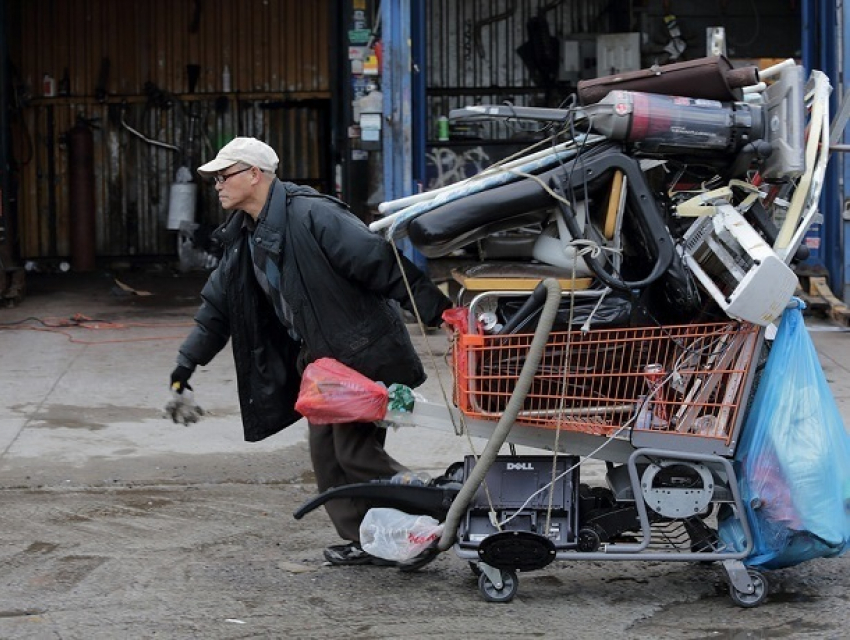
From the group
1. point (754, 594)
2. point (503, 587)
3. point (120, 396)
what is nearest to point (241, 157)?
point (503, 587)

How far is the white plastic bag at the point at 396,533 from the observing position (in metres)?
5.09

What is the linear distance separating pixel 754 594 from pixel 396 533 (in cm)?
131

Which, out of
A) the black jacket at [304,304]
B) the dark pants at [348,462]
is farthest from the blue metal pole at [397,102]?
the dark pants at [348,462]

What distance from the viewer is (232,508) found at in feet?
21.2

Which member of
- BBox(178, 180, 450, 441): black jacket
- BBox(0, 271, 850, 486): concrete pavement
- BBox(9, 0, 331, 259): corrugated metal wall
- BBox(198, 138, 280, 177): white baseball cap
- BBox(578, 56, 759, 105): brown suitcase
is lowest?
BBox(0, 271, 850, 486): concrete pavement

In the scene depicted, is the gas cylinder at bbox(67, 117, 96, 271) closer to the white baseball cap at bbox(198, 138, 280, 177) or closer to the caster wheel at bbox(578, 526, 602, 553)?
the white baseball cap at bbox(198, 138, 280, 177)

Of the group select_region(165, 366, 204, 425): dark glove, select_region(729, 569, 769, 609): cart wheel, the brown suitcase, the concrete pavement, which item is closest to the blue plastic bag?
select_region(729, 569, 769, 609): cart wheel

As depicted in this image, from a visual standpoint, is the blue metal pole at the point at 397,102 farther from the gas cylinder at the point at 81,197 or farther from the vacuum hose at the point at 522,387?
the vacuum hose at the point at 522,387

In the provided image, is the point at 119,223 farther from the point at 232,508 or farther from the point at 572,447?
the point at 572,447

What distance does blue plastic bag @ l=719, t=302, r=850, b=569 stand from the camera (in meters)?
4.74

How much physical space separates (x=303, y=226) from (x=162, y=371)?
439cm

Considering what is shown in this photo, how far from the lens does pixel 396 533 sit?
514 centimetres

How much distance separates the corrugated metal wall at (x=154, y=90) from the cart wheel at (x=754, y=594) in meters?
10.4

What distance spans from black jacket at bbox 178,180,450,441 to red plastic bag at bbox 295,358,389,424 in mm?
253
